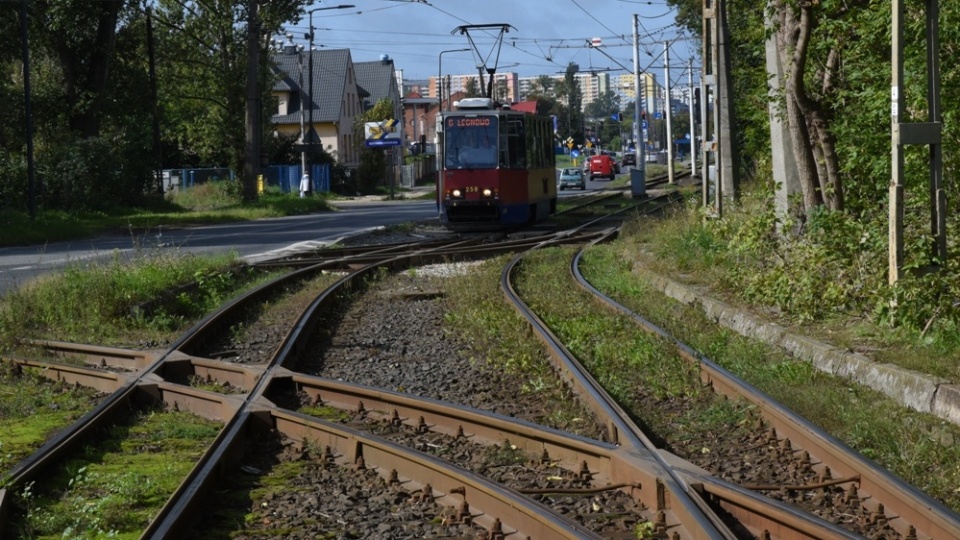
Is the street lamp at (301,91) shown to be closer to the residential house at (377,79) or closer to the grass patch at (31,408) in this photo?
the residential house at (377,79)

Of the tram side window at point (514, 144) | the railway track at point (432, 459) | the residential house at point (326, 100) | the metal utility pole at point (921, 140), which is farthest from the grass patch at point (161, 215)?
the residential house at point (326, 100)

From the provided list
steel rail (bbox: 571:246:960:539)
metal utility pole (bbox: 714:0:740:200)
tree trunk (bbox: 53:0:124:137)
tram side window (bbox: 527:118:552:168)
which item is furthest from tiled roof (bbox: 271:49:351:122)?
steel rail (bbox: 571:246:960:539)

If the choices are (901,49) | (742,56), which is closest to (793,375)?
(901,49)

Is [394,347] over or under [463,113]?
under

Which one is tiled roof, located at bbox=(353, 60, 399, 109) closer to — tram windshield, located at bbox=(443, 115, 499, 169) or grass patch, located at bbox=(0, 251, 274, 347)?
tram windshield, located at bbox=(443, 115, 499, 169)

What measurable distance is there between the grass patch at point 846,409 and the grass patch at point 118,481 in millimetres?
3847

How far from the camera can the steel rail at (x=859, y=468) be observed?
5574 millimetres

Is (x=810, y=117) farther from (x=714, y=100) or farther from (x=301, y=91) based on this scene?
(x=301, y=91)

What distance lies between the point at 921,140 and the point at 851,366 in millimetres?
1958

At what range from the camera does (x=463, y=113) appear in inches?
1203

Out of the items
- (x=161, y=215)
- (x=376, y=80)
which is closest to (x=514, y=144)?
(x=161, y=215)

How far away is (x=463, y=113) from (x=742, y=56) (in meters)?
10.6

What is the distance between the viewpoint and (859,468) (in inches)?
253

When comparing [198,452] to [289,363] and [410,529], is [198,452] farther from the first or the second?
[289,363]
